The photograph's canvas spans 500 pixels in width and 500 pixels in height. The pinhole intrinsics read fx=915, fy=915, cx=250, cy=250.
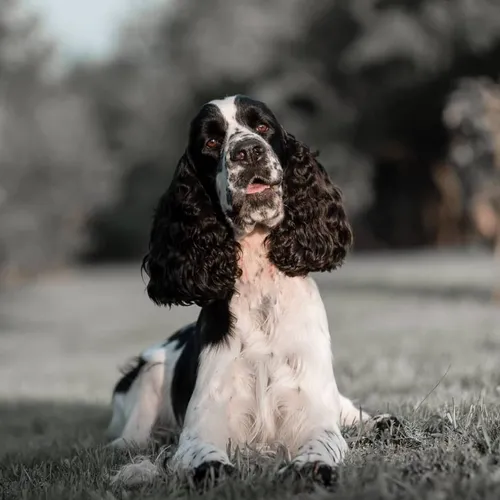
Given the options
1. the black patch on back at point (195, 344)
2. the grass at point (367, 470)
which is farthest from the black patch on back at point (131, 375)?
the grass at point (367, 470)

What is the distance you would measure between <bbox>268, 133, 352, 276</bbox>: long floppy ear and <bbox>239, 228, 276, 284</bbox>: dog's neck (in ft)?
0.12

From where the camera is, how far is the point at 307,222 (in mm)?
4340

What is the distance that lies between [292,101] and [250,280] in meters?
28.4

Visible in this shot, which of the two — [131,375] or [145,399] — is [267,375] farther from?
[131,375]

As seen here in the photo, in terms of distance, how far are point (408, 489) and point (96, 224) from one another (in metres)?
32.7

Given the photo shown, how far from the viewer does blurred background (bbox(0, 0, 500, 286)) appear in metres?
26.5

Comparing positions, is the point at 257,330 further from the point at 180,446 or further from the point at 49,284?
the point at 49,284

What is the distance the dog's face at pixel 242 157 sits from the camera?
401cm

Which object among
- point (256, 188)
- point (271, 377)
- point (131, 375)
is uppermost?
point (256, 188)

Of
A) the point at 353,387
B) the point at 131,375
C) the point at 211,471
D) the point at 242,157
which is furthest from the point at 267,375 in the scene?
the point at 353,387

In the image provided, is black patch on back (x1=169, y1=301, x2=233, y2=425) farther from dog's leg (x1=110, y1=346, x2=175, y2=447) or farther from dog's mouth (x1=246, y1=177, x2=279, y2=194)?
dog's mouth (x1=246, y1=177, x2=279, y2=194)

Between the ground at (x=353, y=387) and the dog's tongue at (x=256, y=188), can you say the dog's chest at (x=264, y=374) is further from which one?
the dog's tongue at (x=256, y=188)

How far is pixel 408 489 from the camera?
275 cm

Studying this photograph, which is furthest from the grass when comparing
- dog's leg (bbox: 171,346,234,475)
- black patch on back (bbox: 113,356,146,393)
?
black patch on back (bbox: 113,356,146,393)
